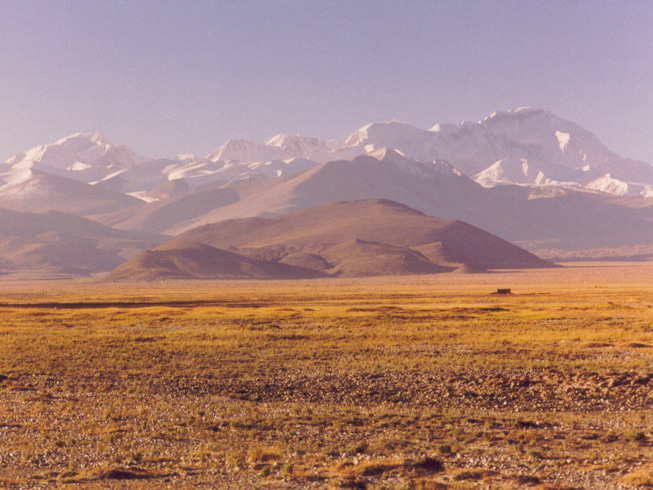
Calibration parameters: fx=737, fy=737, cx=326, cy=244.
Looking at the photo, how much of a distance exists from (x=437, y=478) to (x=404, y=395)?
455 inches

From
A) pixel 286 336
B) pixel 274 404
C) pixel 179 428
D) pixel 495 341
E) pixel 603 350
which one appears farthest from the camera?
pixel 286 336

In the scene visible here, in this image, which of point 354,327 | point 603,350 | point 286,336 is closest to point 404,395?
point 603,350

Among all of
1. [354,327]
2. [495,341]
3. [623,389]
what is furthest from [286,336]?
[623,389]

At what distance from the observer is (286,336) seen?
167 ft

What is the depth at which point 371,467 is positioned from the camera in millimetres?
18000

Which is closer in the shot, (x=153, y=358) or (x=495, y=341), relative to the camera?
(x=153, y=358)

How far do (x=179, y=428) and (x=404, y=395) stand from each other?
31.6 ft

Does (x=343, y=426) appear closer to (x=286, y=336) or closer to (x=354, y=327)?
(x=286, y=336)

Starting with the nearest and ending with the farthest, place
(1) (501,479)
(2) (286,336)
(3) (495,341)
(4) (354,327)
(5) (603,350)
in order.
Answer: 1. (1) (501,479)
2. (5) (603,350)
3. (3) (495,341)
4. (2) (286,336)
5. (4) (354,327)

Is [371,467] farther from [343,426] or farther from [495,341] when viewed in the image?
[495,341]

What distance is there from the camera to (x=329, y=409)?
2648 cm

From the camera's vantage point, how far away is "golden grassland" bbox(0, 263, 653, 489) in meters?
17.8

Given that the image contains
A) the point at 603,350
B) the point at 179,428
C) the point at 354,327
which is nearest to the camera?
the point at 179,428

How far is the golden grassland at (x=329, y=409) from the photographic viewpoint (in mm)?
17812
